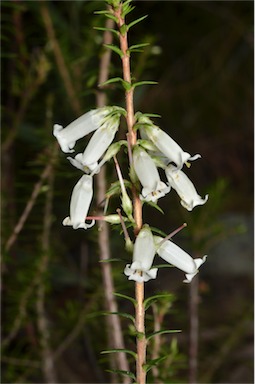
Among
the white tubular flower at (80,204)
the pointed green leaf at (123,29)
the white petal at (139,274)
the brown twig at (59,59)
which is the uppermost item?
the brown twig at (59,59)

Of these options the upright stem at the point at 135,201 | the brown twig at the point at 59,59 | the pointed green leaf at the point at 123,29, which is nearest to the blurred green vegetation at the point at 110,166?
the brown twig at the point at 59,59

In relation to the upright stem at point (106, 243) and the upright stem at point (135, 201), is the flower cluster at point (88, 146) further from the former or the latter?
the upright stem at point (106, 243)

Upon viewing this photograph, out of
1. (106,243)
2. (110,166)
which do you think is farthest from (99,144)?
(110,166)

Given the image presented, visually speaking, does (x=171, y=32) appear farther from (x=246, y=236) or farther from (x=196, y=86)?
(x=246, y=236)

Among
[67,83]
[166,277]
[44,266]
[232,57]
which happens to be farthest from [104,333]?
[232,57]

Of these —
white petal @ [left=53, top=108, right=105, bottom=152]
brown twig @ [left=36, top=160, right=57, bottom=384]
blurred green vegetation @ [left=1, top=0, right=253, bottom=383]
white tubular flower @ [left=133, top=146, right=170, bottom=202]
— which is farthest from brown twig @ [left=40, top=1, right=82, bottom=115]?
white tubular flower @ [left=133, top=146, right=170, bottom=202]
